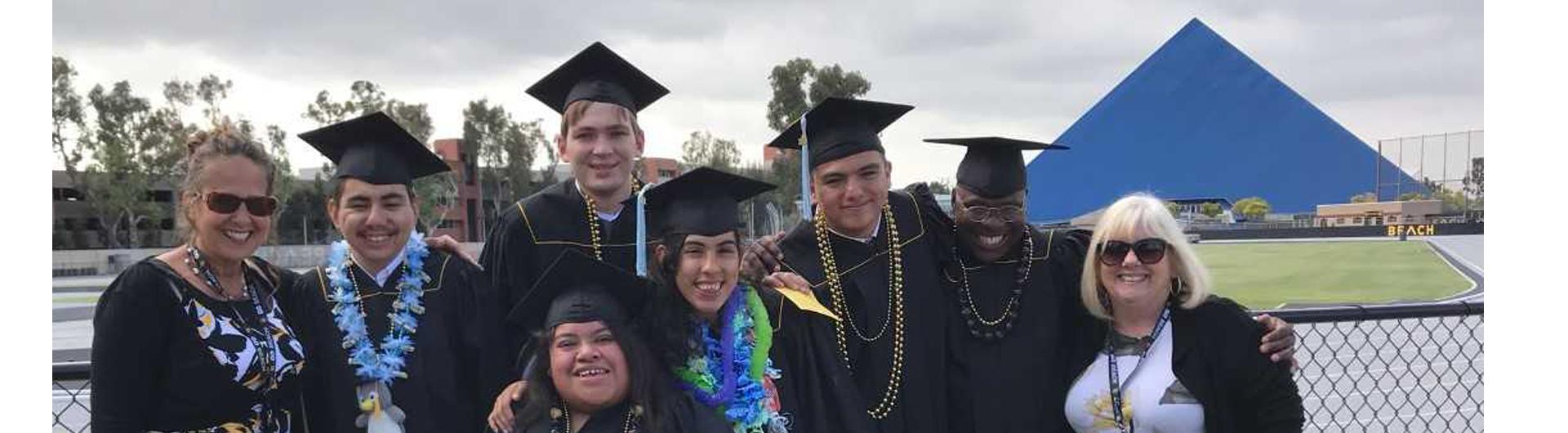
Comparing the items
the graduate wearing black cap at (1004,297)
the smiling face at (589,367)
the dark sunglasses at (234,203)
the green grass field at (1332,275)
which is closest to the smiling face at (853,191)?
the graduate wearing black cap at (1004,297)

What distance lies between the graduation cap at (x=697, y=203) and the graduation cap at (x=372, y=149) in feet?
2.85

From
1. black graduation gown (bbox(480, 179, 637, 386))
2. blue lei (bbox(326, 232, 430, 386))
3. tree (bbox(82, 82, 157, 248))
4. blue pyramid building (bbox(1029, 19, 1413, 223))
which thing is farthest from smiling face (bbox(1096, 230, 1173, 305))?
blue pyramid building (bbox(1029, 19, 1413, 223))

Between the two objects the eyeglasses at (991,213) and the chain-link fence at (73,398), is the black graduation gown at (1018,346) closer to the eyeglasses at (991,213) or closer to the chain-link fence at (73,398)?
the eyeglasses at (991,213)

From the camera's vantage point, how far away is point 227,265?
2.89 metres

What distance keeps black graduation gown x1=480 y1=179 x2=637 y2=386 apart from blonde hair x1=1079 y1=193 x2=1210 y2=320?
165 cm

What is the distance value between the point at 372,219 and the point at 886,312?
176 centimetres

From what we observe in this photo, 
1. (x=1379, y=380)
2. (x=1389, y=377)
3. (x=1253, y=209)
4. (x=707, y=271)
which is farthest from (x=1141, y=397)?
(x=1253, y=209)

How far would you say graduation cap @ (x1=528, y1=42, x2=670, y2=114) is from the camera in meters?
3.63

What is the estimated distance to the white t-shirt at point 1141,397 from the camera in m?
2.90

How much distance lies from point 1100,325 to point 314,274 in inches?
106

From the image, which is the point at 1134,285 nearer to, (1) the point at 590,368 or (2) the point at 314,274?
Result: (1) the point at 590,368

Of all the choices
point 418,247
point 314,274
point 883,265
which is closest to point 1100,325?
point 883,265

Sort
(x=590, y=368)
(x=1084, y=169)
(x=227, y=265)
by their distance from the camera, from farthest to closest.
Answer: (x=1084, y=169) → (x=227, y=265) → (x=590, y=368)
